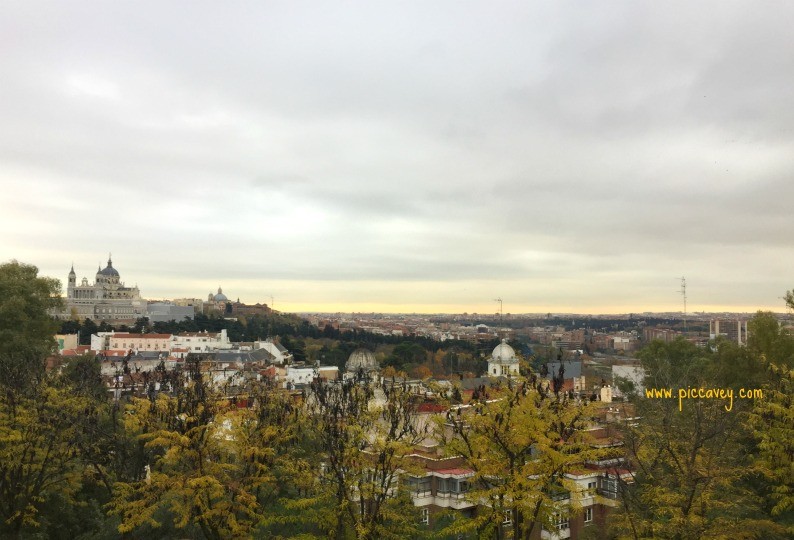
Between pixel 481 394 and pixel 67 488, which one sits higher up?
pixel 481 394

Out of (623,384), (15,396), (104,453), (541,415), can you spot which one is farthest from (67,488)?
(623,384)

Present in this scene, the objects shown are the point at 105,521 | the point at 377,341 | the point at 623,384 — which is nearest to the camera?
the point at 105,521

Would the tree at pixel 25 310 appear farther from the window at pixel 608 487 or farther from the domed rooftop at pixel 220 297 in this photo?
the domed rooftop at pixel 220 297

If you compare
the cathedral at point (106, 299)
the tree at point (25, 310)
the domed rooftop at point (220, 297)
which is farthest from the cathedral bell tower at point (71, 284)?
the tree at point (25, 310)

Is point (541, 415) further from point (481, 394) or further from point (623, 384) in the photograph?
point (623, 384)

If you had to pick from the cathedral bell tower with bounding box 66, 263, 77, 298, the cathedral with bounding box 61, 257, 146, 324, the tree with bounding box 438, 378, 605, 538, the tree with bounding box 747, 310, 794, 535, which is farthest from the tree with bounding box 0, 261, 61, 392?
the cathedral bell tower with bounding box 66, 263, 77, 298

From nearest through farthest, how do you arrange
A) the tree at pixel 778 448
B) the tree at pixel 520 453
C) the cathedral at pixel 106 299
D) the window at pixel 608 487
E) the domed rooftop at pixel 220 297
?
the tree at pixel 520 453
the tree at pixel 778 448
the window at pixel 608 487
the cathedral at pixel 106 299
the domed rooftop at pixel 220 297

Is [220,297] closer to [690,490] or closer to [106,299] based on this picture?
[106,299]
